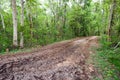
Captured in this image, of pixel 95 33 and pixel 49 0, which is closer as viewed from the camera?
pixel 49 0

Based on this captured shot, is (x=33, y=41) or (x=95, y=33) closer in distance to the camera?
(x=33, y=41)

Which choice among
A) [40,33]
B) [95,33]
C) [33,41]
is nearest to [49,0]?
[40,33]

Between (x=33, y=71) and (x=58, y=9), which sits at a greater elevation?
(x=58, y=9)

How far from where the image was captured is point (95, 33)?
1686 inches

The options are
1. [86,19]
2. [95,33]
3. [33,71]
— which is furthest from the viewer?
[95,33]

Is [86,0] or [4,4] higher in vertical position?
[86,0]

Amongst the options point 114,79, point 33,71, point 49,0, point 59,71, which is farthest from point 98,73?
point 49,0

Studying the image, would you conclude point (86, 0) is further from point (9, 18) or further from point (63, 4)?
point (9, 18)

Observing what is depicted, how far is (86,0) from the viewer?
27.1 metres

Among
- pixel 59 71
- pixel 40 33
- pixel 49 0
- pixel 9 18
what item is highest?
pixel 49 0

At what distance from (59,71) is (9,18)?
589 inches

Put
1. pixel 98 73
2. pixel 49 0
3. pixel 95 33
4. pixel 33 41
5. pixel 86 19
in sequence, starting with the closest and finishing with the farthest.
A: pixel 98 73
pixel 33 41
pixel 49 0
pixel 86 19
pixel 95 33

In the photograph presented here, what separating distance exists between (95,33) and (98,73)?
129 ft

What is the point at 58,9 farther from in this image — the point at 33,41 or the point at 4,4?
the point at 33,41
